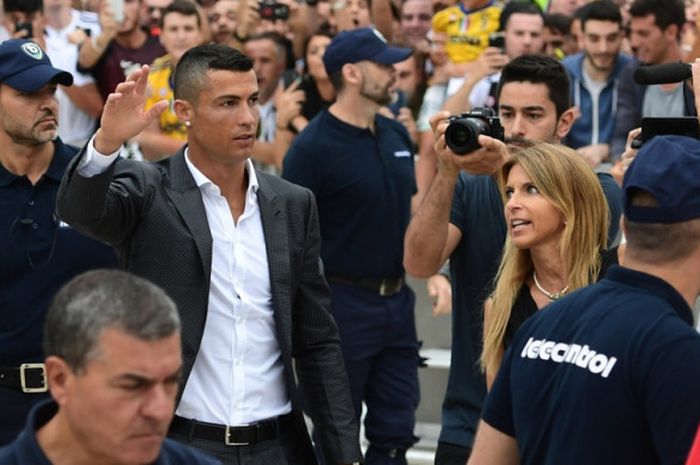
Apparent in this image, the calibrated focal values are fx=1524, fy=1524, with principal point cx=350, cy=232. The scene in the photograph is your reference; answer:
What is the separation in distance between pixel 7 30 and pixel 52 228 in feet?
21.8

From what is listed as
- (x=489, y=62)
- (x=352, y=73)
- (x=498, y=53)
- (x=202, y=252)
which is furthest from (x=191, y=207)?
(x=498, y=53)

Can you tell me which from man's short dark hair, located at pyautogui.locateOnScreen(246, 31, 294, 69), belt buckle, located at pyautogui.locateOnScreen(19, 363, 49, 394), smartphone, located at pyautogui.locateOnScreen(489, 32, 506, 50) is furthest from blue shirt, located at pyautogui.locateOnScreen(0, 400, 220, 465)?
man's short dark hair, located at pyautogui.locateOnScreen(246, 31, 294, 69)

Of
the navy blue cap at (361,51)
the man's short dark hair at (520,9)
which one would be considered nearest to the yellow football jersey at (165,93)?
the navy blue cap at (361,51)

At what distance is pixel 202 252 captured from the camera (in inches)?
215

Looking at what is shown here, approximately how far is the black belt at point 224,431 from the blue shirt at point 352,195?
111 inches

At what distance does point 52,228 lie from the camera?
20.4 ft

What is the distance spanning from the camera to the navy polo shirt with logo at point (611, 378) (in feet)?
11.5

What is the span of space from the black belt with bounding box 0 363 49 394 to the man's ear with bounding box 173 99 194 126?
1.15 m

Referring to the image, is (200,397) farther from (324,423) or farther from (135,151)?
(135,151)

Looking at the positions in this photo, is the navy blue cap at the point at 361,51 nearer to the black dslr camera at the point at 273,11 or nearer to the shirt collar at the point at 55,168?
the shirt collar at the point at 55,168

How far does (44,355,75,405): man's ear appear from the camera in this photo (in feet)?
10.5

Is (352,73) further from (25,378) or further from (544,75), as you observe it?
(25,378)

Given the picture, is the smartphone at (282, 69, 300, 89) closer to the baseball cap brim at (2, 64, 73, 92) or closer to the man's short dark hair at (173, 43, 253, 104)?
the baseball cap brim at (2, 64, 73, 92)

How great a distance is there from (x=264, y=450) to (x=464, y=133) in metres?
1.39
